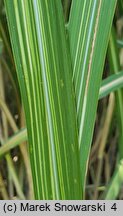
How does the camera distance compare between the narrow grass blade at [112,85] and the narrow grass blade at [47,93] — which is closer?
the narrow grass blade at [47,93]

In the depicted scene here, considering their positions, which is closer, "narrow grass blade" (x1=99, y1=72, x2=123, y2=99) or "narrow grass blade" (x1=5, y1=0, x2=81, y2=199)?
"narrow grass blade" (x1=5, y1=0, x2=81, y2=199)

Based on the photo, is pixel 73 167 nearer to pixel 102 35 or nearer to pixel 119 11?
pixel 102 35

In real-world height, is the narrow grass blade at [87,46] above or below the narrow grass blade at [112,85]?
above

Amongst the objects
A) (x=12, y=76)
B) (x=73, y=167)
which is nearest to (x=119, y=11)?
(x=12, y=76)
